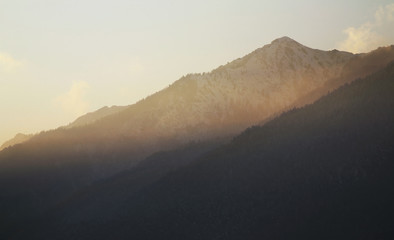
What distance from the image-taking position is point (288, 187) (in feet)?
202

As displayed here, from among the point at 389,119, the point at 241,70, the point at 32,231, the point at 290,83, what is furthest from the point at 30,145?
the point at 389,119

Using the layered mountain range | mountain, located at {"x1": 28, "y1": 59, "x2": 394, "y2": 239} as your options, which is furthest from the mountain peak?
mountain, located at {"x1": 28, "y1": 59, "x2": 394, "y2": 239}

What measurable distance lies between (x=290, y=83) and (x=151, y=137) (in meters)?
63.0

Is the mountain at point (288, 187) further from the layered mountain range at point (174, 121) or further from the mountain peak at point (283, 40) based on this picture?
the mountain peak at point (283, 40)

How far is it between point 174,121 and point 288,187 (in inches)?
3859

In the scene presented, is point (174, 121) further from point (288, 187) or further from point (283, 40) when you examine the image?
point (288, 187)

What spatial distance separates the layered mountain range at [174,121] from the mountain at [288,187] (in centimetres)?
4421

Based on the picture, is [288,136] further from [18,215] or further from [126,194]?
[18,215]

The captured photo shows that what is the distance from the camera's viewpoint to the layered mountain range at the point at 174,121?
141250 mm

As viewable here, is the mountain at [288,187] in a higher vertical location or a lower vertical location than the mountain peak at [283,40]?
lower

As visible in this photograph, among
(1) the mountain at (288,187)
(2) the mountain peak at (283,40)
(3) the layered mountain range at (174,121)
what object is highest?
(2) the mountain peak at (283,40)

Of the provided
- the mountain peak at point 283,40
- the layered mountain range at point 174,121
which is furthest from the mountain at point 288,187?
the mountain peak at point 283,40

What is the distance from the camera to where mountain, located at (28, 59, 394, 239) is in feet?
163

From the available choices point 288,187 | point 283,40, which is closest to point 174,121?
point 283,40
